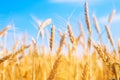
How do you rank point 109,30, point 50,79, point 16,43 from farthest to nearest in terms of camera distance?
point 16,43, point 109,30, point 50,79

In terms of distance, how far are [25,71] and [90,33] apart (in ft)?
5.11

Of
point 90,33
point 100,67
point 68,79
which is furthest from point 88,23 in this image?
point 100,67

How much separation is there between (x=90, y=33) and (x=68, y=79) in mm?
941

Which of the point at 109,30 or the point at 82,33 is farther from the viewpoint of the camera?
the point at 82,33

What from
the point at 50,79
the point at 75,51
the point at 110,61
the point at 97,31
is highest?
the point at 97,31

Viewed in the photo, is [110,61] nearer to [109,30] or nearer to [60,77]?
[109,30]

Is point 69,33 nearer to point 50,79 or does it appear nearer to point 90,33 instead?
point 90,33

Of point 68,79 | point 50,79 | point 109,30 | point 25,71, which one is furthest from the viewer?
point 25,71

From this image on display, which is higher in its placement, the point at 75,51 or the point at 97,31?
the point at 97,31

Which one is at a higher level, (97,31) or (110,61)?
(97,31)

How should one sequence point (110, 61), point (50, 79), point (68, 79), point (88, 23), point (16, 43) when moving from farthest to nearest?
point (68, 79) → point (16, 43) → point (88, 23) → point (110, 61) → point (50, 79)

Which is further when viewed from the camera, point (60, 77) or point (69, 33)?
point (60, 77)

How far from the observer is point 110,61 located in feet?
5.20

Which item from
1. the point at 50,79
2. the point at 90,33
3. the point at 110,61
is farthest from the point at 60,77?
the point at 50,79
